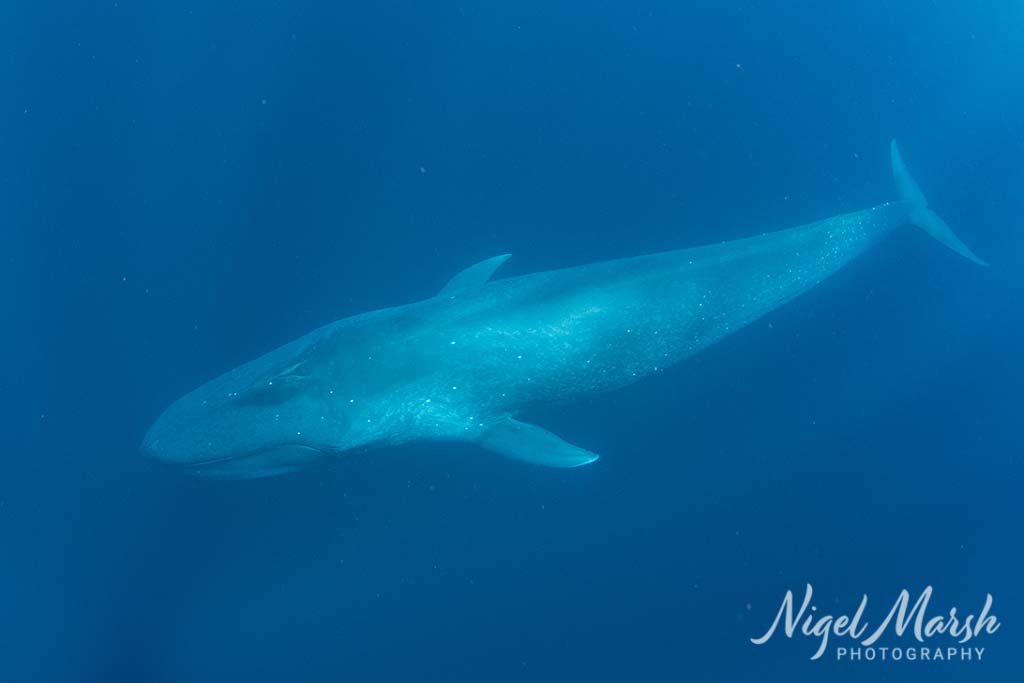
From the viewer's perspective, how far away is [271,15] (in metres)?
10.9

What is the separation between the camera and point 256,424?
243 inches

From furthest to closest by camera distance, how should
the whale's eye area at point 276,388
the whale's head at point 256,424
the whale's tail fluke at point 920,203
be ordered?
1. the whale's tail fluke at point 920,203
2. the whale's eye area at point 276,388
3. the whale's head at point 256,424

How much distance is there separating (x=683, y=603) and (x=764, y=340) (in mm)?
4301

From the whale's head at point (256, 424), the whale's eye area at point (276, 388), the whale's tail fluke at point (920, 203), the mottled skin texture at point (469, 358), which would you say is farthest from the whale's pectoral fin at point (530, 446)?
the whale's tail fluke at point (920, 203)

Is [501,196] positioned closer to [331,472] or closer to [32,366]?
[331,472]

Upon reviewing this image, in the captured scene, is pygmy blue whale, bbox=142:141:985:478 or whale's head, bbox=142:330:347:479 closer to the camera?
whale's head, bbox=142:330:347:479

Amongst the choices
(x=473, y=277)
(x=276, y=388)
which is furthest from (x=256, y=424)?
(x=473, y=277)

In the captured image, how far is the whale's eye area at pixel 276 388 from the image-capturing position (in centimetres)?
625

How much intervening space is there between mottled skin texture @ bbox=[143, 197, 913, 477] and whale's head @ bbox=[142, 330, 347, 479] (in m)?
0.01

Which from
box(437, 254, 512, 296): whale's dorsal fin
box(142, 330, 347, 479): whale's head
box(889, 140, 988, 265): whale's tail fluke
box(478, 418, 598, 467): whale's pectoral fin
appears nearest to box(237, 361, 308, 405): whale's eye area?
box(142, 330, 347, 479): whale's head

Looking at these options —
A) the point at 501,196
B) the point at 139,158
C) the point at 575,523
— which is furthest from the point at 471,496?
the point at 139,158

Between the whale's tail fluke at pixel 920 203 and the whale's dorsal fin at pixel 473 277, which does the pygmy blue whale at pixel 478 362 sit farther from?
the whale's tail fluke at pixel 920 203

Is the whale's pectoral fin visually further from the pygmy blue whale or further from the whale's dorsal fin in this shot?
the whale's dorsal fin

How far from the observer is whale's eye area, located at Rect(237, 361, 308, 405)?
20.5ft
